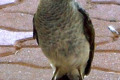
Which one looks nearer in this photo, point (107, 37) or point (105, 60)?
point (105, 60)

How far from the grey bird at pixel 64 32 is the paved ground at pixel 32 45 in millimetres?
377

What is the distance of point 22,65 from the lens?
4.23 meters

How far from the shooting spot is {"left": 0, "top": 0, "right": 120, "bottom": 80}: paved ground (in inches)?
162

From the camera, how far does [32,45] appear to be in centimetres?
455

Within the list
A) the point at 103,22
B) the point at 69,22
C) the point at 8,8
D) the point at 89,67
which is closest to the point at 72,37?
the point at 69,22

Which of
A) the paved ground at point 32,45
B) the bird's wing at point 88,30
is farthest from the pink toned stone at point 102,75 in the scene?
the bird's wing at point 88,30

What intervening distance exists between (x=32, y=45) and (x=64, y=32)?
1.02 m

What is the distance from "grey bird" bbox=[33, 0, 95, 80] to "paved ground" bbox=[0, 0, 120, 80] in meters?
0.38

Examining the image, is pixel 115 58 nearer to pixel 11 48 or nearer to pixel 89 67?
pixel 89 67

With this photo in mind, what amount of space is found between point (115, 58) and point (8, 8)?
4.41 ft

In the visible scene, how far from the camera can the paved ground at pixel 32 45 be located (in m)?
4.12

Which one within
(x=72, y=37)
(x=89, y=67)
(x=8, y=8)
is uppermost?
(x=72, y=37)

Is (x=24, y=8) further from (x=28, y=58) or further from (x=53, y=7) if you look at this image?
(x=53, y=7)

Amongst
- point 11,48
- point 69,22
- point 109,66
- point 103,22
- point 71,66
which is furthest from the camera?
point 103,22
